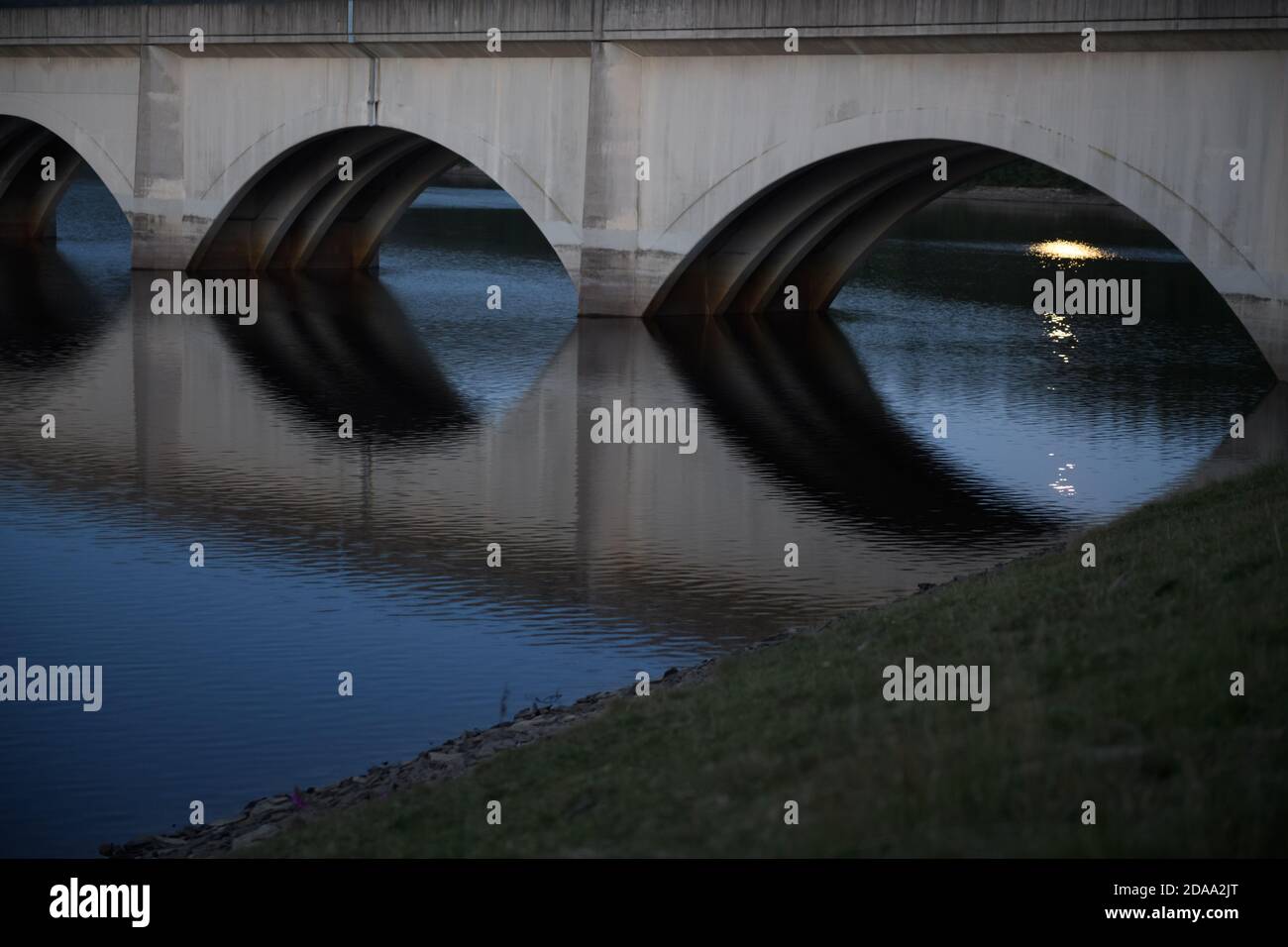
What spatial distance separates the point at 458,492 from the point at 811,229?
17.1m

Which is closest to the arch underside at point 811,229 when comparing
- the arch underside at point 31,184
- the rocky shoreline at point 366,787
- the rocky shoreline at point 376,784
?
the rocky shoreline at point 376,784

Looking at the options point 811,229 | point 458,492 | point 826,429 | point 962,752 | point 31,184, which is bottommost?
point 962,752

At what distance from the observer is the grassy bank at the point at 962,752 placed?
23.0ft

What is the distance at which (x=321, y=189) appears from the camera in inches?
1708

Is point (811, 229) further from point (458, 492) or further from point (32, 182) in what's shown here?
point (32, 182)

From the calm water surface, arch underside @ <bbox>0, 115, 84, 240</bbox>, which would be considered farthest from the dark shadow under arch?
the calm water surface

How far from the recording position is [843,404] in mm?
Answer: 26547

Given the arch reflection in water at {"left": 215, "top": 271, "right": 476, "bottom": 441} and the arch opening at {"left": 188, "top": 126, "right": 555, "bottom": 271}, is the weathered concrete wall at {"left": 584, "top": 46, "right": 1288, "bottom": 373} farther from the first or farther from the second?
the arch opening at {"left": 188, "top": 126, "right": 555, "bottom": 271}

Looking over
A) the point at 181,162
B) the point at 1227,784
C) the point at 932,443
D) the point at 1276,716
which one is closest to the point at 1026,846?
the point at 1227,784

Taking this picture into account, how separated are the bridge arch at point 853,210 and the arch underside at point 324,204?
975cm

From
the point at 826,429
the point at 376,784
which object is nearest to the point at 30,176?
the point at 826,429

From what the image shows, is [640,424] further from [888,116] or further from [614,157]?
[614,157]

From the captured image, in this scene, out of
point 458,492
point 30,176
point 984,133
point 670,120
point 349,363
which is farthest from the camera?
point 30,176

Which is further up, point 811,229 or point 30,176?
point 30,176
